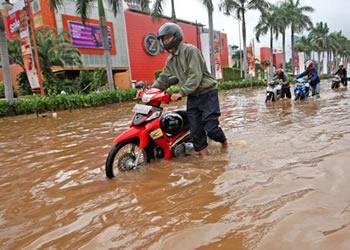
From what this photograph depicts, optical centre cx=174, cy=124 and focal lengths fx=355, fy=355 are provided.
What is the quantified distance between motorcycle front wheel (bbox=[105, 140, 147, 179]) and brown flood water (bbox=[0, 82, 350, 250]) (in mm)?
138

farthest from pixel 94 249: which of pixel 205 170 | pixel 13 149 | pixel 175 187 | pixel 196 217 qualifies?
pixel 13 149

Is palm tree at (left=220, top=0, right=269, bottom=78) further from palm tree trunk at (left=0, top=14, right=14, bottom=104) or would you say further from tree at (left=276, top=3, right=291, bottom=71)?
palm tree trunk at (left=0, top=14, right=14, bottom=104)

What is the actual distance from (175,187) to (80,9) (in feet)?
61.5

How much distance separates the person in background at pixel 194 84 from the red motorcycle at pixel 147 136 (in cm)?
17

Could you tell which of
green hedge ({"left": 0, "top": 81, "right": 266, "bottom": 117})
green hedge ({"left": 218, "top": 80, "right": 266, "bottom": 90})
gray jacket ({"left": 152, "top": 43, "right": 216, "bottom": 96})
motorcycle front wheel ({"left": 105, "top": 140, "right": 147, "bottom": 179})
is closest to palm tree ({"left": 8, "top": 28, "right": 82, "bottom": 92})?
green hedge ({"left": 0, "top": 81, "right": 266, "bottom": 117})

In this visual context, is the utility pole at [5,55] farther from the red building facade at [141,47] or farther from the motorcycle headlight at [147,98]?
the red building facade at [141,47]

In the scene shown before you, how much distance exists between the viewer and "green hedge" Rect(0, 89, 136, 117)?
48.9 ft

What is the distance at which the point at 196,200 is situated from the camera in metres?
2.83

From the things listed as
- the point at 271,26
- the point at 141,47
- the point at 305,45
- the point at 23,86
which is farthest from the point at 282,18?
the point at 23,86

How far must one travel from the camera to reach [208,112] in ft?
14.0

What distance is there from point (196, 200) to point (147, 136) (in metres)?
1.38

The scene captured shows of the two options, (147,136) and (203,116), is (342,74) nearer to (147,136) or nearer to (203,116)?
(203,116)

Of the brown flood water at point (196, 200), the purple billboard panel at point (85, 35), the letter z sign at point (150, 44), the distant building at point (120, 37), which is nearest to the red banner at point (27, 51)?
the brown flood water at point (196, 200)

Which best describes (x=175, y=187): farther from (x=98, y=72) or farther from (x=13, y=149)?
(x=98, y=72)
